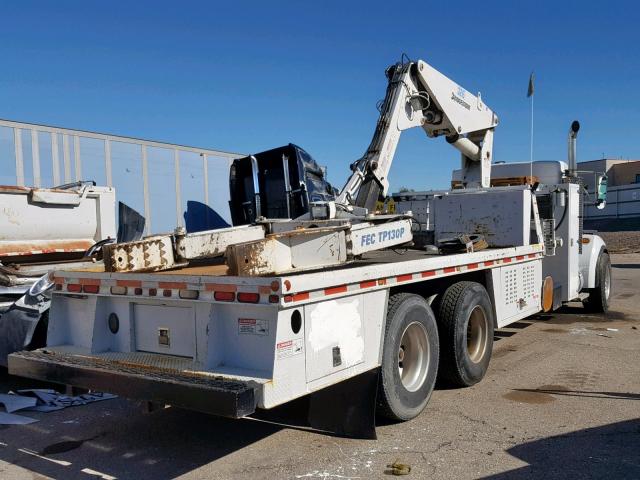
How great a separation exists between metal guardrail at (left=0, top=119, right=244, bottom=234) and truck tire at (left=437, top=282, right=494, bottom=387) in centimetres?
670

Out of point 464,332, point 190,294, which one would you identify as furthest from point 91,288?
point 464,332

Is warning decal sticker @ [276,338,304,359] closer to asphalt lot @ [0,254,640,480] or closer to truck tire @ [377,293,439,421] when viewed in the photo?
asphalt lot @ [0,254,640,480]

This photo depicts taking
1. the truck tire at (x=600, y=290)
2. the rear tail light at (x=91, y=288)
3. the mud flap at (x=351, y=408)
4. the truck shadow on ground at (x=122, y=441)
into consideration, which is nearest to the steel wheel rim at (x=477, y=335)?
the mud flap at (x=351, y=408)

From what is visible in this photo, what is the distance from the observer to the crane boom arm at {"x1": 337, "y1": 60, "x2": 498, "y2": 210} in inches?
303

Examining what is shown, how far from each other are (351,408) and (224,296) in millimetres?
1309

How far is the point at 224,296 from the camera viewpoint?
3.95m

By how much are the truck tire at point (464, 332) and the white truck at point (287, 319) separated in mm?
15

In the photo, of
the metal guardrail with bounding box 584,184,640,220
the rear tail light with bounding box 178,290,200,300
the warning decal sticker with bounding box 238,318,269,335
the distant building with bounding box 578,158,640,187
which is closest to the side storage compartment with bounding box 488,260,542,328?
the warning decal sticker with bounding box 238,318,269,335

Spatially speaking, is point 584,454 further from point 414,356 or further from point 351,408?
point 351,408

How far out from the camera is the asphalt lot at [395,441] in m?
4.15

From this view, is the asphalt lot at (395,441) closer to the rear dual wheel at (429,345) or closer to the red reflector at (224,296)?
the rear dual wheel at (429,345)

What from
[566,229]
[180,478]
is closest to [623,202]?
[566,229]

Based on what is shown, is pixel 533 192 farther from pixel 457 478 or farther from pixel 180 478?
pixel 180 478

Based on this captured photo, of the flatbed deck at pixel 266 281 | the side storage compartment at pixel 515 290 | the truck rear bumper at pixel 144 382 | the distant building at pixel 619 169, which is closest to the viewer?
the truck rear bumper at pixel 144 382
